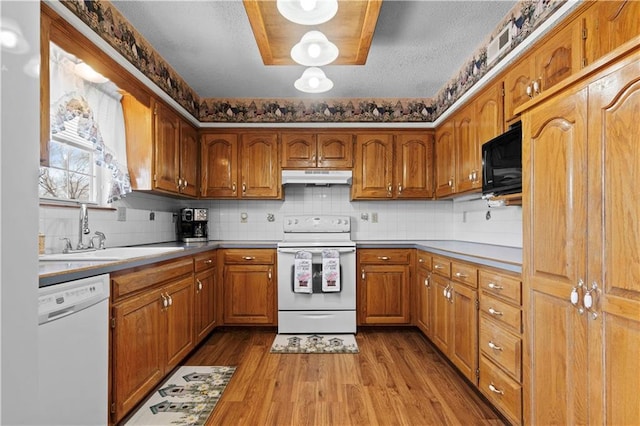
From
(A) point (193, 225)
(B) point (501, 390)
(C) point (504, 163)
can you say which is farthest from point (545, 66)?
(A) point (193, 225)

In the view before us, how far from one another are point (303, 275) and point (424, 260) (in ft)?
3.77

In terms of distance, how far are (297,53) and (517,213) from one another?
78.9 inches

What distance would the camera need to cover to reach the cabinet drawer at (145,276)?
1.74m

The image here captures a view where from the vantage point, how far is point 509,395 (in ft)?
5.79

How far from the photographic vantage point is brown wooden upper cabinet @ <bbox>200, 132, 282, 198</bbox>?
3.75 metres

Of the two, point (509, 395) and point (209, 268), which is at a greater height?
point (209, 268)

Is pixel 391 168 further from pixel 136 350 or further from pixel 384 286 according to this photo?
pixel 136 350

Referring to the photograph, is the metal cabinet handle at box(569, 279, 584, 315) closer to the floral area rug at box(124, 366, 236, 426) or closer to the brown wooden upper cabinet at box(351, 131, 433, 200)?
the floral area rug at box(124, 366, 236, 426)

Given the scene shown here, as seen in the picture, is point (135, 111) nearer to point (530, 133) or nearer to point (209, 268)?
point (209, 268)

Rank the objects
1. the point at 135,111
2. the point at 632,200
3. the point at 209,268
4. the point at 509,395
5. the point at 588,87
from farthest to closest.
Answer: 1. the point at 209,268
2. the point at 135,111
3. the point at 509,395
4. the point at 588,87
5. the point at 632,200

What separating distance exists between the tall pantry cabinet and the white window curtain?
8.16 feet

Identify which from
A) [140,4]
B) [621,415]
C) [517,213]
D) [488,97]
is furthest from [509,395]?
[140,4]

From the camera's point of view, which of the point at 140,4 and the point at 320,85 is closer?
the point at 140,4

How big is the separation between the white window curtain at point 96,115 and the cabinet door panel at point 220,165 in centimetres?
108
